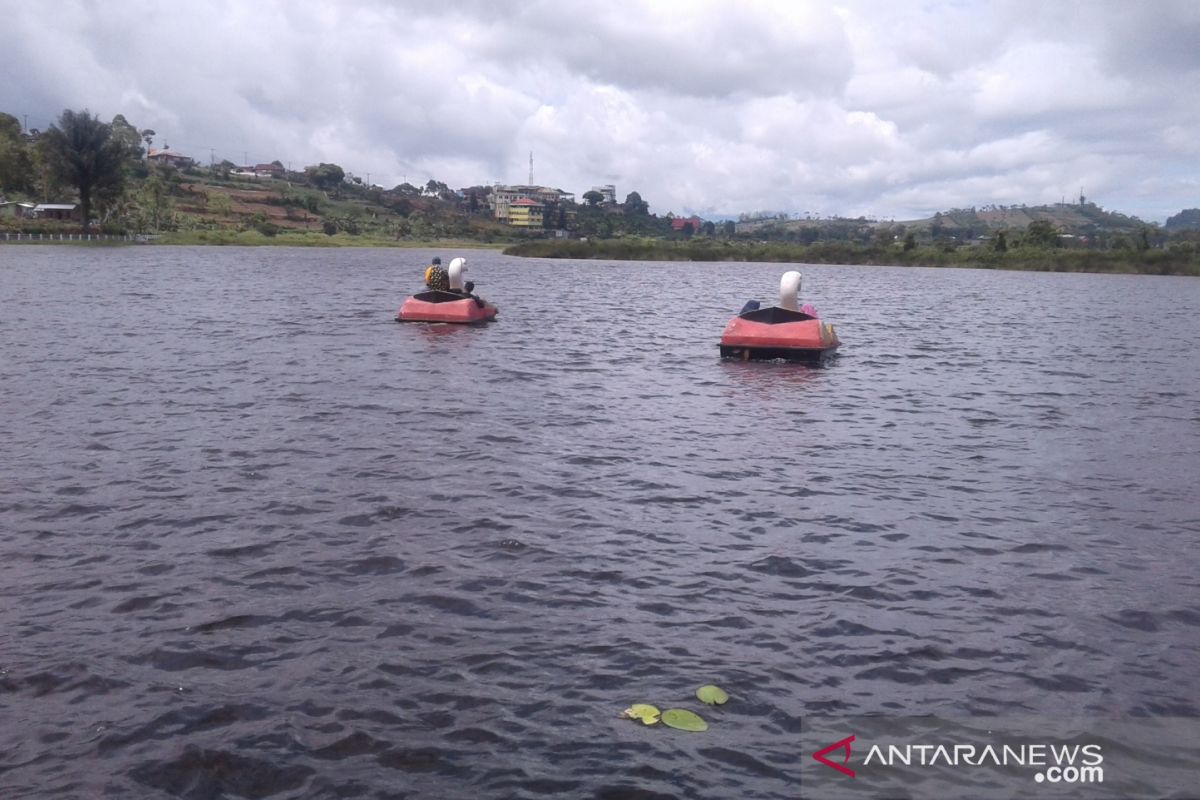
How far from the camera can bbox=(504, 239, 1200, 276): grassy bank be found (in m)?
105

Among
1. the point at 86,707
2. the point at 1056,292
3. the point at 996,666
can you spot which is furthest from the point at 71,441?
the point at 1056,292

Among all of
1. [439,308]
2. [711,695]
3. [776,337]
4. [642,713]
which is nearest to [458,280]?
[439,308]

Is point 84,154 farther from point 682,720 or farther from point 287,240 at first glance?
point 682,720

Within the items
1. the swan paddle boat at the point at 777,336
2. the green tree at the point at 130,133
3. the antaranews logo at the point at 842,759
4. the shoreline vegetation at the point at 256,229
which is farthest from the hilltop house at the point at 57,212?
the antaranews logo at the point at 842,759

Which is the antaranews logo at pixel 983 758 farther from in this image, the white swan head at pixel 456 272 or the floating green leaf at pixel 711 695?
the white swan head at pixel 456 272

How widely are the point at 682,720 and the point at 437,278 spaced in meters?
25.8

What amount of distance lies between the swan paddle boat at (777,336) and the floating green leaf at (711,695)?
18.4m

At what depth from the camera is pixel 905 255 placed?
121 meters

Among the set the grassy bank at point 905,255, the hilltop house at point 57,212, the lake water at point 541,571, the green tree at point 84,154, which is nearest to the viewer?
the lake water at point 541,571

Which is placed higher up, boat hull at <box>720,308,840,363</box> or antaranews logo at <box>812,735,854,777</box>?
boat hull at <box>720,308,840,363</box>

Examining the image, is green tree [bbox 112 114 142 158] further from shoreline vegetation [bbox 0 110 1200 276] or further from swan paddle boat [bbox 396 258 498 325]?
swan paddle boat [bbox 396 258 498 325]

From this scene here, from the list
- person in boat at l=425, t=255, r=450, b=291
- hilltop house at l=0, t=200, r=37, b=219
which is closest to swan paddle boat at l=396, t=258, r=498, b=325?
person in boat at l=425, t=255, r=450, b=291

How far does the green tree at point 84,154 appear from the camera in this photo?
98.8 m

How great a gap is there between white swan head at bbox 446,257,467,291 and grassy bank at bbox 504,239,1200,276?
273ft
